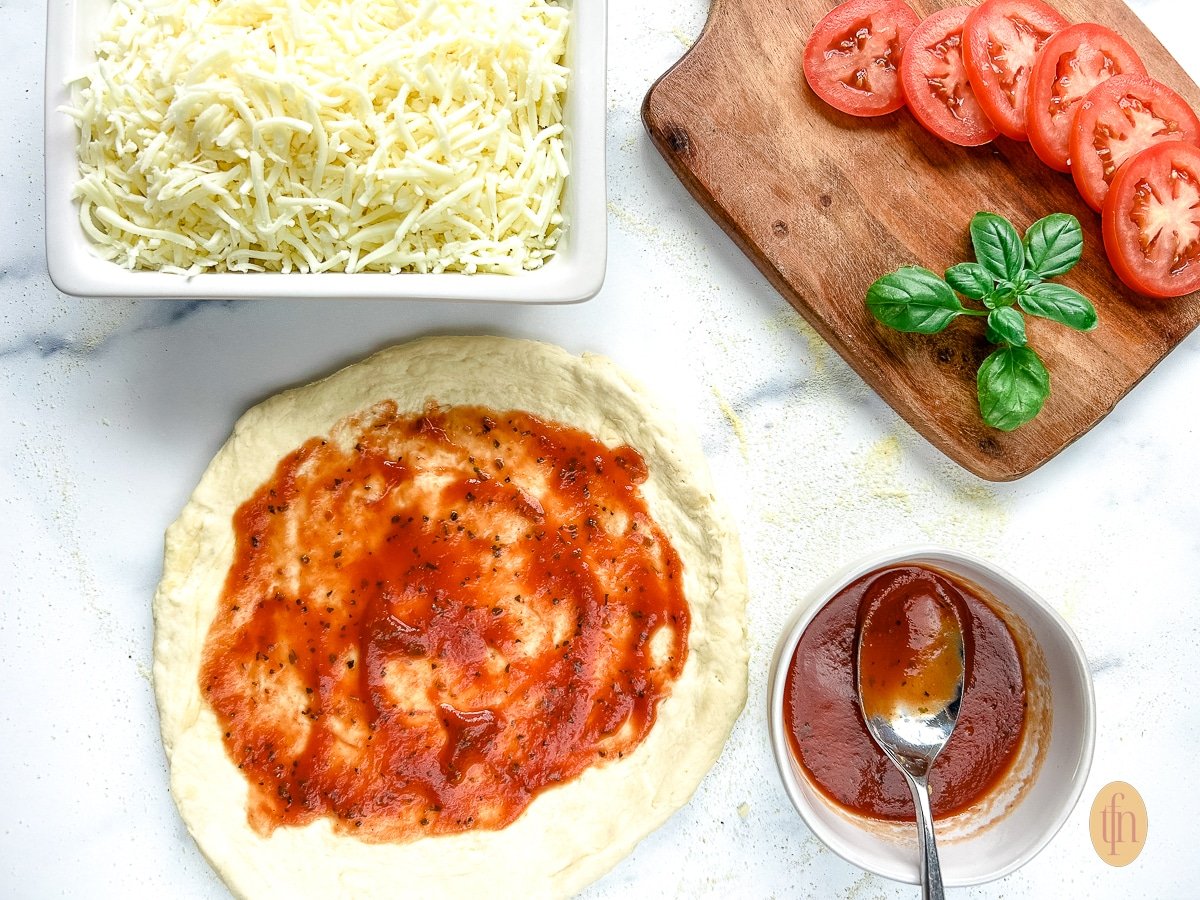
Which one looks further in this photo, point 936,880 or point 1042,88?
point 1042,88

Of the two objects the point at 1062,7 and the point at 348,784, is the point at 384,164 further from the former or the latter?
the point at 1062,7

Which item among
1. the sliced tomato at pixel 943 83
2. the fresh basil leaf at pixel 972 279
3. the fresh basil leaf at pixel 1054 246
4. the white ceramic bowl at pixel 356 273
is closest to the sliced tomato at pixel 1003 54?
the sliced tomato at pixel 943 83

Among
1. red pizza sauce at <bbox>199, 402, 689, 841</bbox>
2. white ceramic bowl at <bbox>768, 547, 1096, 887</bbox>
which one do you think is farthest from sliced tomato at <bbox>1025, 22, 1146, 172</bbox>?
red pizza sauce at <bbox>199, 402, 689, 841</bbox>

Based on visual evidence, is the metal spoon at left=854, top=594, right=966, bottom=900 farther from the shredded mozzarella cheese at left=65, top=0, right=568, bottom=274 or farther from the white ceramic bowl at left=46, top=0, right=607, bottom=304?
the shredded mozzarella cheese at left=65, top=0, right=568, bottom=274

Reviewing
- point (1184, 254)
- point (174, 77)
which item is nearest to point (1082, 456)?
point (1184, 254)

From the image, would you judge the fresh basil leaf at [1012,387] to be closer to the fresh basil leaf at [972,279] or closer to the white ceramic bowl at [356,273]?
the fresh basil leaf at [972,279]
